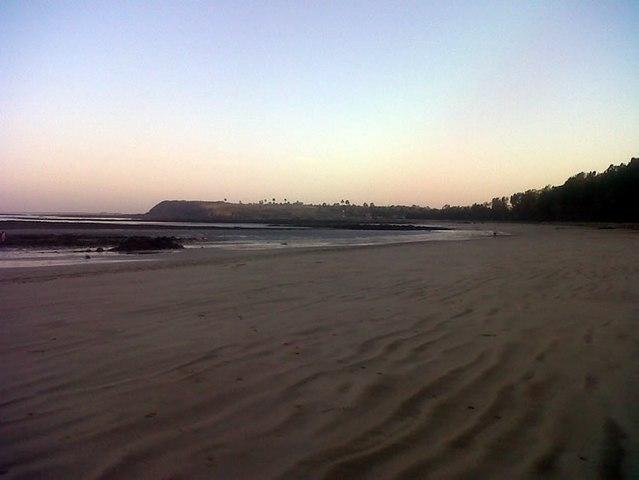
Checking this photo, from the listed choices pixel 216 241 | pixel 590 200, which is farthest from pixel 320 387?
pixel 590 200

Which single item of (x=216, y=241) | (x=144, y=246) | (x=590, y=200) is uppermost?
(x=590, y=200)

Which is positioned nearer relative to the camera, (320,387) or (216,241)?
(320,387)

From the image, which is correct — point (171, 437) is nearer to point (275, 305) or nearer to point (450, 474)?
point (450, 474)

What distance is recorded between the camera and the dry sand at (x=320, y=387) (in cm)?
290

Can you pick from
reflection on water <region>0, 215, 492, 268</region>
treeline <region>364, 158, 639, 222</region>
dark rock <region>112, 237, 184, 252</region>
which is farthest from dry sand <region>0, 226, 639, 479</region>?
treeline <region>364, 158, 639, 222</region>

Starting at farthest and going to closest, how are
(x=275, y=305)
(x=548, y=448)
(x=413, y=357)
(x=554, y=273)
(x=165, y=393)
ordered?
(x=554, y=273) → (x=275, y=305) → (x=413, y=357) → (x=165, y=393) → (x=548, y=448)

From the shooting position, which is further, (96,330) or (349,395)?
(96,330)

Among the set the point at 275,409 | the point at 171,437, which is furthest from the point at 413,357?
the point at 171,437

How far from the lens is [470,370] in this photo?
14.8 feet

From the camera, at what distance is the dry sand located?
2900 millimetres

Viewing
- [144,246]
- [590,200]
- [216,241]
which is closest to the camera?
[144,246]

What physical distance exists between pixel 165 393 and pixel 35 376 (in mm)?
1265

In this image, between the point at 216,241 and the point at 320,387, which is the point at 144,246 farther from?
the point at 320,387

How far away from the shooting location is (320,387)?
4.05 m
